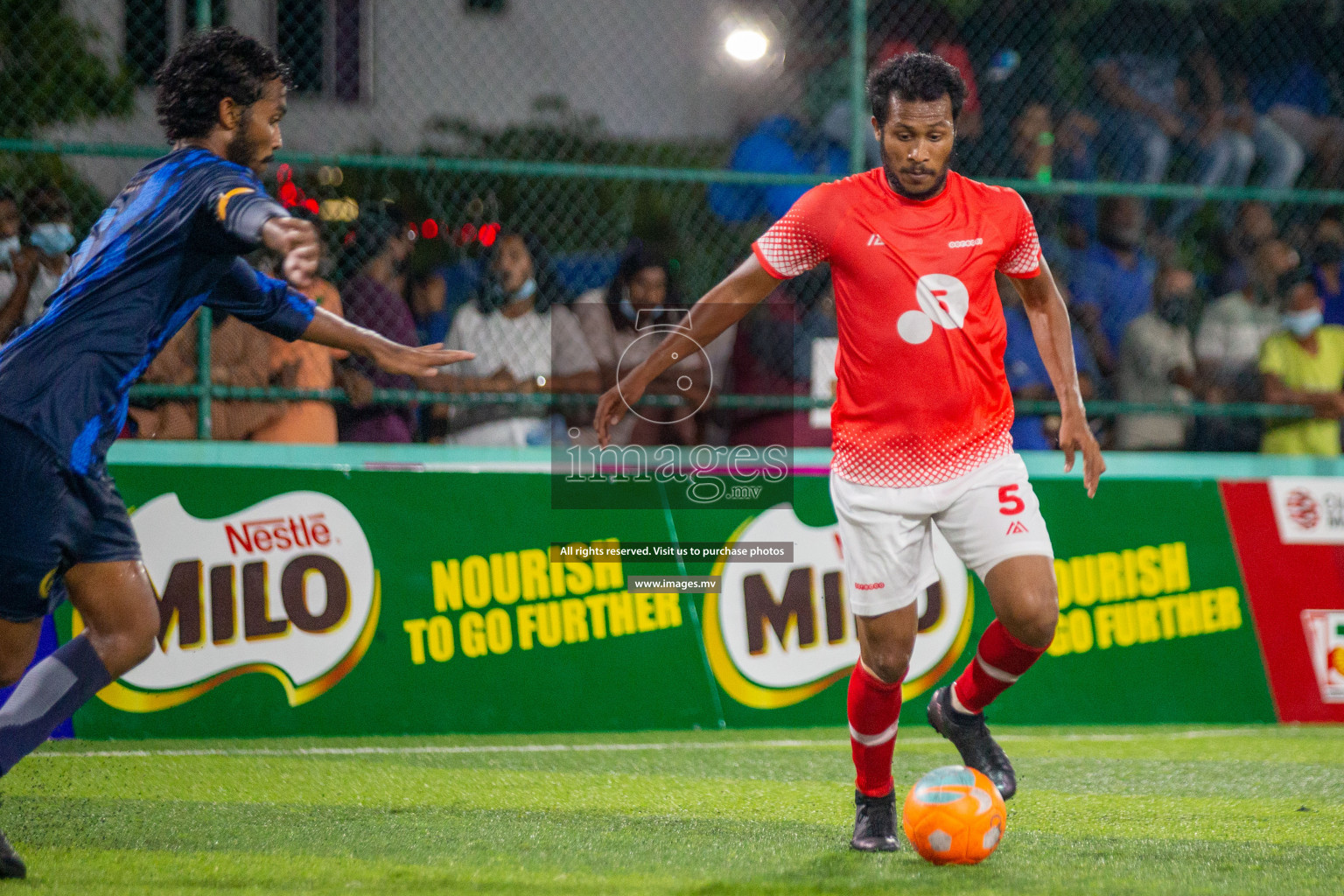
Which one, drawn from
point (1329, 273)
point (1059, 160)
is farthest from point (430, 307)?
point (1329, 273)

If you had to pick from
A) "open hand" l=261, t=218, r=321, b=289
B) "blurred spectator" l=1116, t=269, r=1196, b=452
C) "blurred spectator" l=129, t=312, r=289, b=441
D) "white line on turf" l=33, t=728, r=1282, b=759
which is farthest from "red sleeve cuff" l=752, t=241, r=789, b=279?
"blurred spectator" l=1116, t=269, r=1196, b=452

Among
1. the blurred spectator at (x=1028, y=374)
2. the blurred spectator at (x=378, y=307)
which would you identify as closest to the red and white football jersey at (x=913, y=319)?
the blurred spectator at (x=378, y=307)

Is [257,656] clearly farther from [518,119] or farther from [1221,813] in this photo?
[518,119]

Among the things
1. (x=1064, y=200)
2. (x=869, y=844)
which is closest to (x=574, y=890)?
(x=869, y=844)

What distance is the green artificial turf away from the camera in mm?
3930

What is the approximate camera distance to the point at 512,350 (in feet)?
24.8

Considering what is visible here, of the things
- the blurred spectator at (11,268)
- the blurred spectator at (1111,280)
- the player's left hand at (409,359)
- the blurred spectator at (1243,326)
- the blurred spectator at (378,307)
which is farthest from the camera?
the blurred spectator at (1111,280)

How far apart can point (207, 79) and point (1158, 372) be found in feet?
20.2

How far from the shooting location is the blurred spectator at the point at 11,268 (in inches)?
268

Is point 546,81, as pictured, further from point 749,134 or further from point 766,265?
point 766,265

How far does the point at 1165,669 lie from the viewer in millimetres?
7387

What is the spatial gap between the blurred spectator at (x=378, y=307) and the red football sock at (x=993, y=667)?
3650 millimetres

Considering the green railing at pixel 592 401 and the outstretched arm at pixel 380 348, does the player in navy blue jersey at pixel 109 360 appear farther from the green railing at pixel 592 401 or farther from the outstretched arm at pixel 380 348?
the green railing at pixel 592 401

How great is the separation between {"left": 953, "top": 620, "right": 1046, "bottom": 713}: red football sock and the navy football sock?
270 cm
